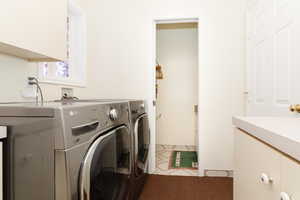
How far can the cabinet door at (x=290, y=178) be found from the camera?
1.55 ft

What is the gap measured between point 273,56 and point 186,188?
1.47 metres

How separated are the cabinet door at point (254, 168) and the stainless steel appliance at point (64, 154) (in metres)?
0.62

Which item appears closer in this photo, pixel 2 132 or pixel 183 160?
pixel 2 132

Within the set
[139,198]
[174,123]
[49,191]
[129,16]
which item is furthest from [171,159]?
[49,191]

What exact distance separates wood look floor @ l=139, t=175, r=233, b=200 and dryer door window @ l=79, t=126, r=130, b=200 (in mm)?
809

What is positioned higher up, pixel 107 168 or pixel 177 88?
pixel 177 88

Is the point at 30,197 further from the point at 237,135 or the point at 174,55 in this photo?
the point at 174,55

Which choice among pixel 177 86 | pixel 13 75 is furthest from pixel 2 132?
pixel 177 86

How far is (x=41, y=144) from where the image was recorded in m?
0.68

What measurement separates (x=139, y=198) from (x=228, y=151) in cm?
117

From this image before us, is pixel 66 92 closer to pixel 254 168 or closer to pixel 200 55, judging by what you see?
pixel 200 55

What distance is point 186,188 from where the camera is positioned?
2123mm

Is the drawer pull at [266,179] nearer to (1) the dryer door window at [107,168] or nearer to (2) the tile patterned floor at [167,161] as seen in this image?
(1) the dryer door window at [107,168]

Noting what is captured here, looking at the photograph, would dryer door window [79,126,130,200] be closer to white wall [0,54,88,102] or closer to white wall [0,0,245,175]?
white wall [0,54,88,102]
